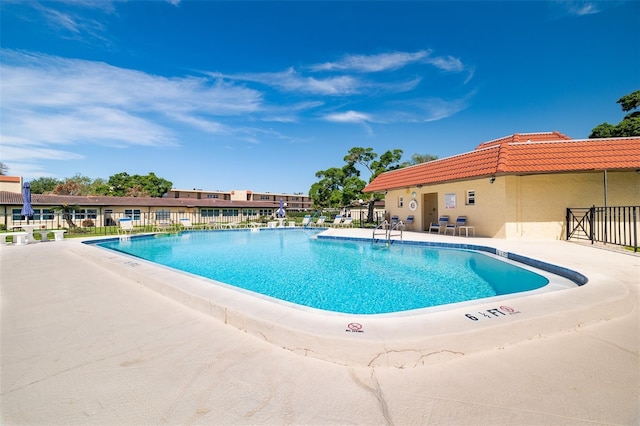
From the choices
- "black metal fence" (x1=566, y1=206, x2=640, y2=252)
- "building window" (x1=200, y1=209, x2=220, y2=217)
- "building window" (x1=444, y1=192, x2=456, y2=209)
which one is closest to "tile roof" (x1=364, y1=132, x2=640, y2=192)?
"building window" (x1=444, y1=192, x2=456, y2=209)

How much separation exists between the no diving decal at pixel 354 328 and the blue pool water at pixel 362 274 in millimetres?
1716

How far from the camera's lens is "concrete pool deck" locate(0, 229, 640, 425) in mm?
1867

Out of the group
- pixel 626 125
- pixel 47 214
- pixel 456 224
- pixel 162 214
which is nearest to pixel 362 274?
pixel 456 224

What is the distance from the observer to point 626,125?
20.7 metres

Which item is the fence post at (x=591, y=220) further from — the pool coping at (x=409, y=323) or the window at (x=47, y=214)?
the window at (x=47, y=214)

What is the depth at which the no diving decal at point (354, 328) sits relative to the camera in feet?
9.11

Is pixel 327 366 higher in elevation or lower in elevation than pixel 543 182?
lower

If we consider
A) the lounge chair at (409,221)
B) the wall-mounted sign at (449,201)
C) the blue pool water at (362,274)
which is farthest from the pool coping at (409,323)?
the lounge chair at (409,221)

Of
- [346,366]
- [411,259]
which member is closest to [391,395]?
[346,366]

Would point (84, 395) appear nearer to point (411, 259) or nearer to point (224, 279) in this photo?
point (224, 279)

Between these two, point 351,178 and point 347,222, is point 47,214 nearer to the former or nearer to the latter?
point 347,222

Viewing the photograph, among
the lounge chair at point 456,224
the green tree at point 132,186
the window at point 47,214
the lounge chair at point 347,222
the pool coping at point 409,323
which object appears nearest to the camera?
the pool coping at point 409,323

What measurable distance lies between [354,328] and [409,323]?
0.62 metres

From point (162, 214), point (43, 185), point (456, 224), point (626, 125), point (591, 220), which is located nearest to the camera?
point (591, 220)
